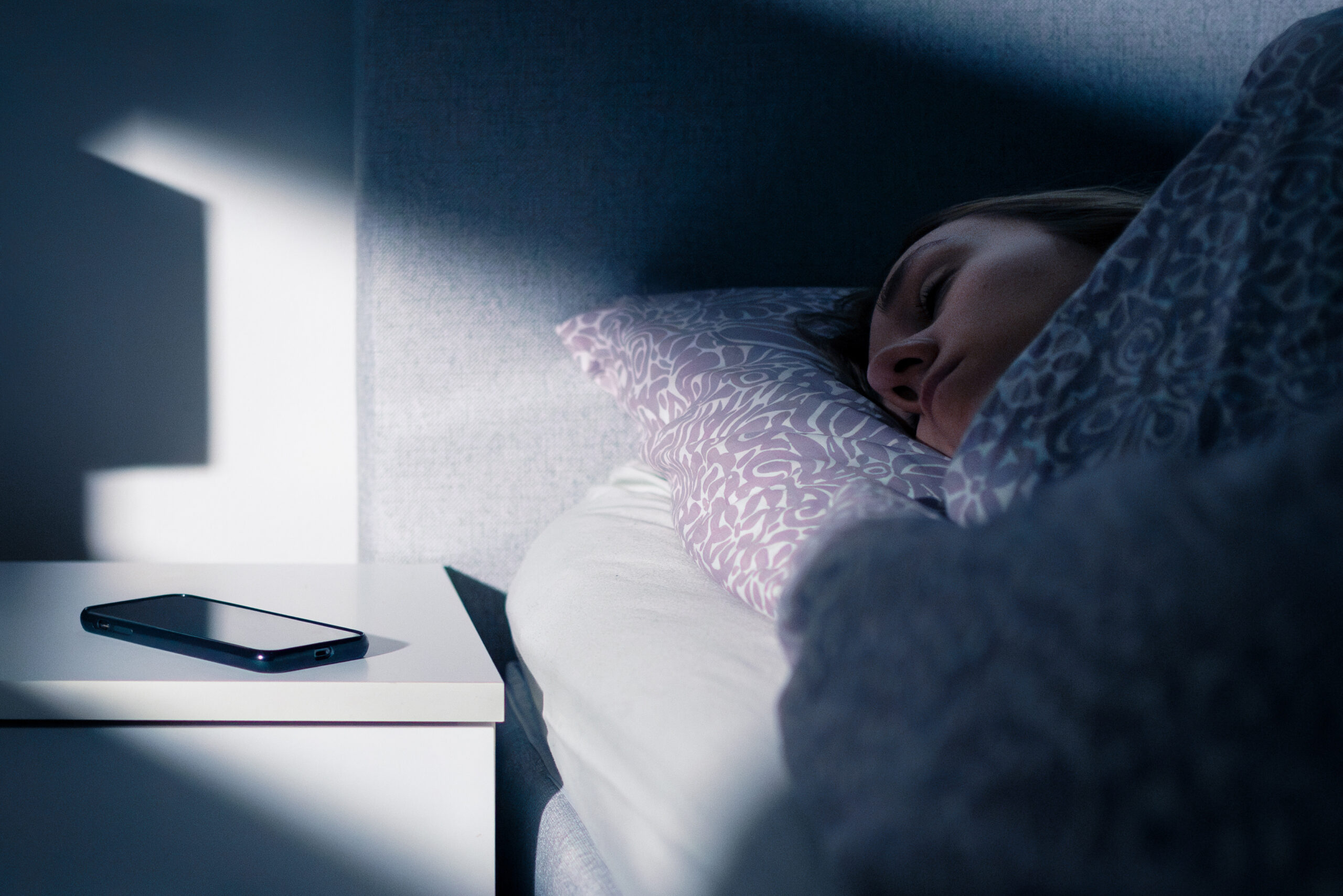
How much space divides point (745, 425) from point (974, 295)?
0.19 meters

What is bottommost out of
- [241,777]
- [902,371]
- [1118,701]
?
[241,777]

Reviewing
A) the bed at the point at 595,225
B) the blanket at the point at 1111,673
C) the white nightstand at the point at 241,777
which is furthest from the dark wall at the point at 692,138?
the blanket at the point at 1111,673

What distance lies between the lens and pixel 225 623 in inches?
27.7

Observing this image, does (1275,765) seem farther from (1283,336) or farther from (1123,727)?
(1283,336)

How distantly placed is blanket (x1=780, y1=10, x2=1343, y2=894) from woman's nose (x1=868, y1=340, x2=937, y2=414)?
29 cm

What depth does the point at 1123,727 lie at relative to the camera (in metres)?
0.29

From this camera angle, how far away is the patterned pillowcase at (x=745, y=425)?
23.3 inches

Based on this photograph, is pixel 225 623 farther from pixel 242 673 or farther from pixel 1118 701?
pixel 1118 701

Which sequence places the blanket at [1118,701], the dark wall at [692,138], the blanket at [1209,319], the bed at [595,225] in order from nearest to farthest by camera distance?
the blanket at [1118,701]
the blanket at [1209,319]
the bed at [595,225]
the dark wall at [692,138]

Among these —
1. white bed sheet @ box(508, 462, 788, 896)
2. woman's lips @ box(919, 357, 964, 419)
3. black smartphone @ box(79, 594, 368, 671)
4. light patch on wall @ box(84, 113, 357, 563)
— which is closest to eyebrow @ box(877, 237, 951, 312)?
woman's lips @ box(919, 357, 964, 419)

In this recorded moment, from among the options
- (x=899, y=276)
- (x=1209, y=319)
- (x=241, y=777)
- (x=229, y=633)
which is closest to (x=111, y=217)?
(x=229, y=633)

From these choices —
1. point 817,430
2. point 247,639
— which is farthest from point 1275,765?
point 247,639

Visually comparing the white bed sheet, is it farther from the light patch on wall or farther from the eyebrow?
the light patch on wall

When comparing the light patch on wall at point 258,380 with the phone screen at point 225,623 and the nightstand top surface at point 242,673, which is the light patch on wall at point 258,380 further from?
the phone screen at point 225,623
